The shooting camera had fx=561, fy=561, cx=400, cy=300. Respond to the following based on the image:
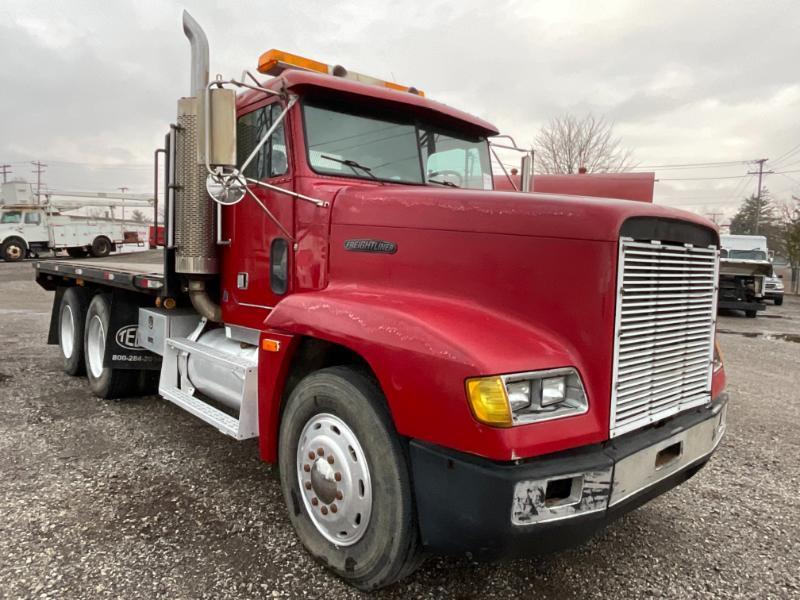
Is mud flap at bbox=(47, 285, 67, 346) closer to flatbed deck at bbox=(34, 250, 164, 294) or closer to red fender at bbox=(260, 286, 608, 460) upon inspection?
flatbed deck at bbox=(34, 250, 164, 294)

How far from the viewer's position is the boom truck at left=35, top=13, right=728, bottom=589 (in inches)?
81.7

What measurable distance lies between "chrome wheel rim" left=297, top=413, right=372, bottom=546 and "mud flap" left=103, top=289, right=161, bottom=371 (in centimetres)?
330

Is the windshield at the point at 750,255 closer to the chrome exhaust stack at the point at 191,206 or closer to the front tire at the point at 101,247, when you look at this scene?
the chrome exhaust stack at the point at 191,206

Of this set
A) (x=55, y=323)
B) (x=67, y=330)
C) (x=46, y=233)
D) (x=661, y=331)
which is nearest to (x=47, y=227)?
(x=46, y=233)

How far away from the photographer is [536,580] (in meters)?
2.68

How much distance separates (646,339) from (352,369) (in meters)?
1.29

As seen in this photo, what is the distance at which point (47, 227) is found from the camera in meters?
27.7

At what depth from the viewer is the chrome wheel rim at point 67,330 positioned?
6349 mm

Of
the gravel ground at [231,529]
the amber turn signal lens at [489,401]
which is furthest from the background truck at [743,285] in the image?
the amber turn signal lens at [489,401]

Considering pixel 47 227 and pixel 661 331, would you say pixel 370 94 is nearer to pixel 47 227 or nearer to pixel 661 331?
pixel 661 331

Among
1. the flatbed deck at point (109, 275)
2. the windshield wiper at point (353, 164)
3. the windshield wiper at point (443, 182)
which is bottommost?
the flatbed deck at point (109, 275)

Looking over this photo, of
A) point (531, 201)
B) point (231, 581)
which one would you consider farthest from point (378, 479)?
point (531, 201)

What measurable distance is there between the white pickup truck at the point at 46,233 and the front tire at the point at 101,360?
2600cm

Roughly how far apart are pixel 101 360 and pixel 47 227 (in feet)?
87.8
